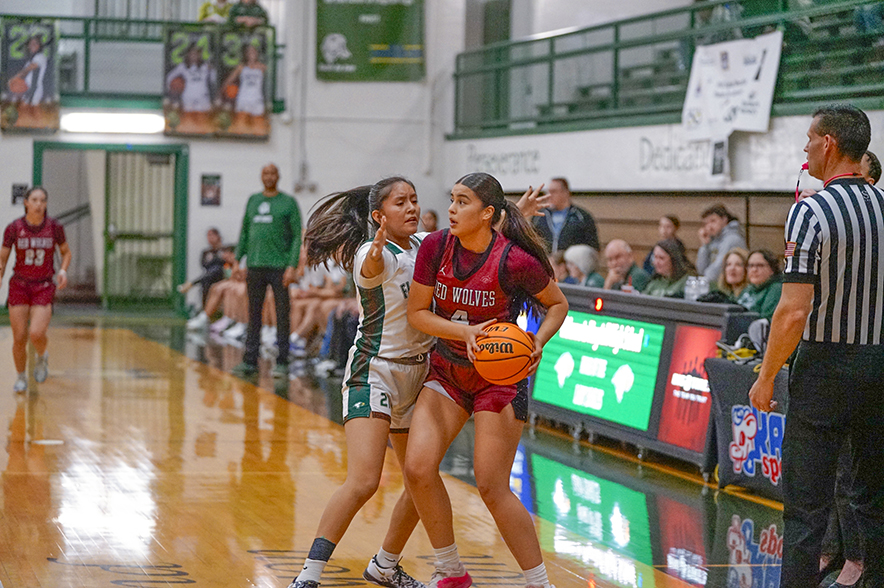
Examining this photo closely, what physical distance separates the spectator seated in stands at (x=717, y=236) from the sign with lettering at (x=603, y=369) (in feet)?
6.68

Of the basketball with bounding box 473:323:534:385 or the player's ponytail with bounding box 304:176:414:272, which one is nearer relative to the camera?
the basketball with bounding box 473:323:534:385

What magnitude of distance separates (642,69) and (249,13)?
7.45 meters

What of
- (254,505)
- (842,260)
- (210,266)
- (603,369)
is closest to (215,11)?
(210,266)

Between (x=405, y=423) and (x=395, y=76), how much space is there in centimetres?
1536

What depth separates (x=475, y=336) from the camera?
14.8 feet

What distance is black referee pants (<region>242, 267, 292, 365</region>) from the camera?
500 inches

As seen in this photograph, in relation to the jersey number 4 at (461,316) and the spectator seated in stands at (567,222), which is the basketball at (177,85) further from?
the jersey number 4 at (461,316)

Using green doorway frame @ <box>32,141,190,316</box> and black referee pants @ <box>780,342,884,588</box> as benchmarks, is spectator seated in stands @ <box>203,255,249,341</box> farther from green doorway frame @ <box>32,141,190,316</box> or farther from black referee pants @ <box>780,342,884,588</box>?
black referee pants @ <box>780,342,884,588</box>

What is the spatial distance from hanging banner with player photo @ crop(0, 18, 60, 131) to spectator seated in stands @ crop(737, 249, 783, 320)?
45.3 feet

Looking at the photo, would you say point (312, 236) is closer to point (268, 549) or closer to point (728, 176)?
point (268, 549)

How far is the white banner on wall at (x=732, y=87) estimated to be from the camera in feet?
39.4

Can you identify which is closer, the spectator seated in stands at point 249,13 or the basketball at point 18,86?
the basketball at point 18,86

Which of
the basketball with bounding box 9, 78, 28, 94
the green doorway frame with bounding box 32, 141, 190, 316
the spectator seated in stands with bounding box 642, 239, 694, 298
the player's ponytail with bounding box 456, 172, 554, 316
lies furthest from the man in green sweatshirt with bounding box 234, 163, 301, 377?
the basketball with bounding box 9, 78, 28, 94

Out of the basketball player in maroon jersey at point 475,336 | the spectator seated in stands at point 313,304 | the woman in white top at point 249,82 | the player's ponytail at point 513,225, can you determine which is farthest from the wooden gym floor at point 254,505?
the woman in white top at point 249,82
